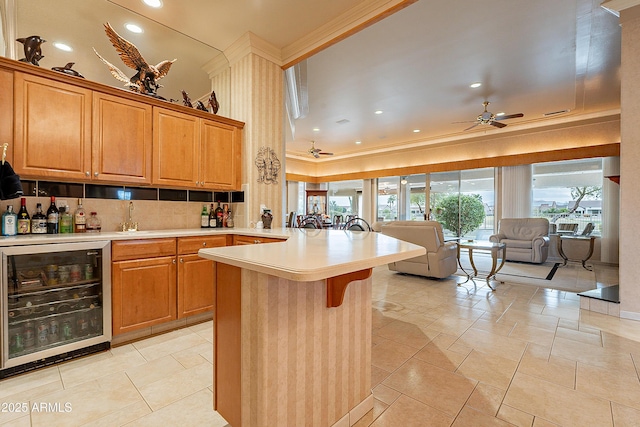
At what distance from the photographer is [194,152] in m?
3.33

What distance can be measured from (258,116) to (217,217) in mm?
1427

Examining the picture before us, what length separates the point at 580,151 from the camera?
20.9 ft

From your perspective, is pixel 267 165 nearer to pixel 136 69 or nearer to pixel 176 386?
pixel 136 69

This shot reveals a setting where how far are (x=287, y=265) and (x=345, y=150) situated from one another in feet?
31.9

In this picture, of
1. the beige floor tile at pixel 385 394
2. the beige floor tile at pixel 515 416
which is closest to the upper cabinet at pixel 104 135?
the beige floor tile at pixel 385 394

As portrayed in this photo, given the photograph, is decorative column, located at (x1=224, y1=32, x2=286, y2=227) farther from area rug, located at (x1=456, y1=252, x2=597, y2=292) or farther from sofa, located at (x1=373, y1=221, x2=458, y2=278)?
area rug, located at (x1=456, y1=252, x2=597, y2=292)

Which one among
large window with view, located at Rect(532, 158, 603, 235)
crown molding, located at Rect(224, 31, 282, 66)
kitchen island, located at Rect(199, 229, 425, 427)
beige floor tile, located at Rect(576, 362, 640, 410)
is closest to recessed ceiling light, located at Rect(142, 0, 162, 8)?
crown molding, located at Rect(224, 31, 282, 66)

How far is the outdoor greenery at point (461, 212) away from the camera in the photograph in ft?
27.4

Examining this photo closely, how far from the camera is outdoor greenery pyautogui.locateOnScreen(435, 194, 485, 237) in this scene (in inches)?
329

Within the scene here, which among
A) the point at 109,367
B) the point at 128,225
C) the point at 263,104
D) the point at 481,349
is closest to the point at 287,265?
the point at 109,367

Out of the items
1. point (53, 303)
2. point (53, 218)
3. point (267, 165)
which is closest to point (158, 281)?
point (53, 303)

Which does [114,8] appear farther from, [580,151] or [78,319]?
[580,151]

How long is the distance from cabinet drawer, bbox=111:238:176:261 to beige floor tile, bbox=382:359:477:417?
223cm

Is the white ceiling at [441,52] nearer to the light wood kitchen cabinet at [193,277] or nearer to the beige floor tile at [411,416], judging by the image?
the light wood kitchen cabinet at [193,277]
